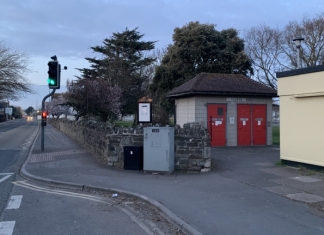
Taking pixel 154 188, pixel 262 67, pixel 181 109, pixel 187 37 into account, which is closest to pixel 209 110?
pixel 181 109

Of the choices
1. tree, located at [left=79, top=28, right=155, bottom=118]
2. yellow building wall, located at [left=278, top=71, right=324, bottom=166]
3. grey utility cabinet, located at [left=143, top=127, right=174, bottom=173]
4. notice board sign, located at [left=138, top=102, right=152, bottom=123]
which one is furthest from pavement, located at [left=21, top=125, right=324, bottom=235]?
tree, located at [left=79, top=28, right=155, bottom=118]

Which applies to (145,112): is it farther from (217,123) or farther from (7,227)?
(7,227)

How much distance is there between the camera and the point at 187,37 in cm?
3234

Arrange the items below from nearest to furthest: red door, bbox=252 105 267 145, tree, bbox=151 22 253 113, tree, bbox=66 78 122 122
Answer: red door, bbox=252 105 267 145
tree, bbox=66 78 122 122
tree, bbox=151 22 253 113

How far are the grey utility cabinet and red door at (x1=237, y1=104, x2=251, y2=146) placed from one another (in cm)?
826

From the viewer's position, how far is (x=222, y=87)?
64.7 ft

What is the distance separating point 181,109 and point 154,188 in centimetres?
1103

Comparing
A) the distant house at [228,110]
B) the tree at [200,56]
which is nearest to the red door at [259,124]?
the distant house at [228,110]

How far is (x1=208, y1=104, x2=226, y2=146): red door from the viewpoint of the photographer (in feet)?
63.1

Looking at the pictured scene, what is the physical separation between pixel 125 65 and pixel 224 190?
120 ft

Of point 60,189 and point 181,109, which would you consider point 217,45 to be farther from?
point 60,189

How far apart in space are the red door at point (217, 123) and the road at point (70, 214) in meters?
10.5

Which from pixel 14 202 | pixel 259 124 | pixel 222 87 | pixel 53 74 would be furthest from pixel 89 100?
pixel 14 202

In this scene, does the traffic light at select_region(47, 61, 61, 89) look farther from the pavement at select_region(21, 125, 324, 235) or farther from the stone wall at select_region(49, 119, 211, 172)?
the stone wall at select_region(49, 119, 211, 172)
